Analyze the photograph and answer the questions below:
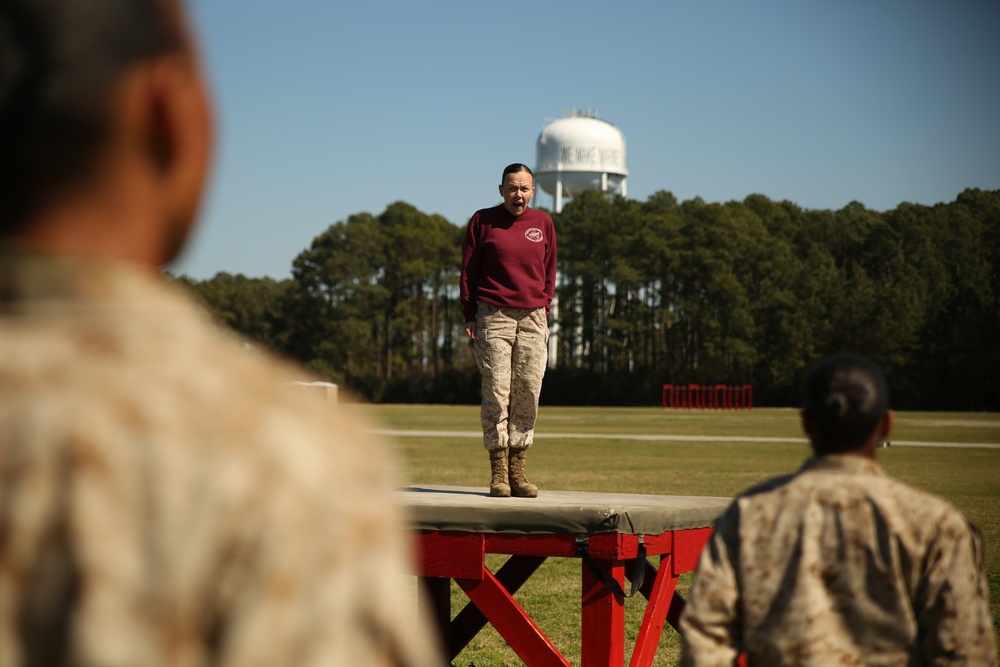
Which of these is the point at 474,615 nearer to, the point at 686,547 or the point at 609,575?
the point at 686,547

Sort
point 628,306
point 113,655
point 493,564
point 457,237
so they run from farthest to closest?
point 457,237
point 628,306
point 493,564
point 113,655

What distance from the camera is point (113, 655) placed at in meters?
0.91

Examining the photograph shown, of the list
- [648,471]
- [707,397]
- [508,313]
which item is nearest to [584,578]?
[508,313]

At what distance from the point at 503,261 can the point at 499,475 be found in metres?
1.42

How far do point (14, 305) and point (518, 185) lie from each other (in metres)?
6.93

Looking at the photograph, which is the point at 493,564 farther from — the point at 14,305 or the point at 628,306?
the point at 628,306

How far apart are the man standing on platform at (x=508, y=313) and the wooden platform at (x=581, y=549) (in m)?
1.27

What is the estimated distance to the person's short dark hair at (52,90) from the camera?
1.01 meters

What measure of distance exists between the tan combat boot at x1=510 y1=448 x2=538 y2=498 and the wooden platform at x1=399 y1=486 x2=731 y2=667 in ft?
3.69

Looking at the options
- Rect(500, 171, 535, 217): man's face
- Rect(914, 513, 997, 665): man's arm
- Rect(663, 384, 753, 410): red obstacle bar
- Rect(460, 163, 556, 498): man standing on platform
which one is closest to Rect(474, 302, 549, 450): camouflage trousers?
Rect(460, 163, 556, 498): man standing on platform

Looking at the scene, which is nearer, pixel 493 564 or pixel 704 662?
pixel 704 662

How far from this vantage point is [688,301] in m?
89.0

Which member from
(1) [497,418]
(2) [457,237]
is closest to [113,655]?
(1) [497,418]

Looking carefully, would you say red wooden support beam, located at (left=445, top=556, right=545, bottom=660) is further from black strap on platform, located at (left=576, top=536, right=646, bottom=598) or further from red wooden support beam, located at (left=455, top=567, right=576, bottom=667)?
black strap on platform, located at (left=576, top=536, right=646, bottom=598)
